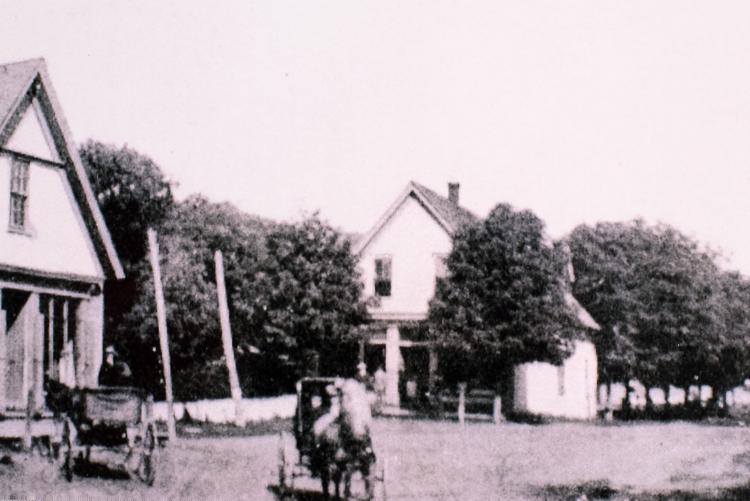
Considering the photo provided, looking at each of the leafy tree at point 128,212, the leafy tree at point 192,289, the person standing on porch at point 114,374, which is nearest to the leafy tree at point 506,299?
the leafy tree at point 192,289

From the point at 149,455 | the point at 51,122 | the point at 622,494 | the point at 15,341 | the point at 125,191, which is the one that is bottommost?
the point at 622,494

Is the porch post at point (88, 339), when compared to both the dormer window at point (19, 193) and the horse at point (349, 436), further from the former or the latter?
the horse at point (349, 436)

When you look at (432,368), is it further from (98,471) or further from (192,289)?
(98,471)

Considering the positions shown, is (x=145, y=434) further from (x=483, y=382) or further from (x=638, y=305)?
(x=638, y=305)

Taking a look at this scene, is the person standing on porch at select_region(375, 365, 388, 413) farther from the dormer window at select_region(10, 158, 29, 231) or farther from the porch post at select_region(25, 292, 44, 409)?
the dormer window at select_region(10, 158, 29, 231)

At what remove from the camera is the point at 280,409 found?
1209 inches

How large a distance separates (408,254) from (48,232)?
67.7 feet

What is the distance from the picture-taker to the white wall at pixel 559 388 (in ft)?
135

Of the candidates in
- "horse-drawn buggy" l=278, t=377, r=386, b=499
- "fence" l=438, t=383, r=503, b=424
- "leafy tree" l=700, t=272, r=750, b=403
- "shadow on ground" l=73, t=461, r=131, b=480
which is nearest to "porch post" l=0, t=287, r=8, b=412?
"shadow on ground" l=73, t=461, r=131, b=480

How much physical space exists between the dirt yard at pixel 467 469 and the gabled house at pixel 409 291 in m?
11.0

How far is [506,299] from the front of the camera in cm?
3312

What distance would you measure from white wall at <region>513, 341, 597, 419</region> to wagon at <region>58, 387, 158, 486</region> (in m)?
25.4

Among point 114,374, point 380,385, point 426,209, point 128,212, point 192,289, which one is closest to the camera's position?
point 114,374

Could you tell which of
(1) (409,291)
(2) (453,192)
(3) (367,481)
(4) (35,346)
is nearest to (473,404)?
(1) (409,291)
